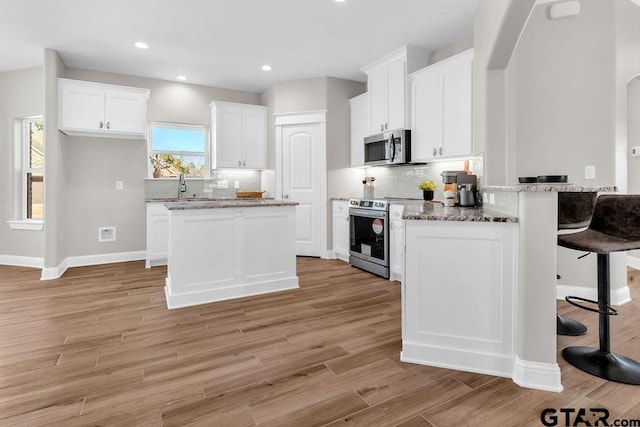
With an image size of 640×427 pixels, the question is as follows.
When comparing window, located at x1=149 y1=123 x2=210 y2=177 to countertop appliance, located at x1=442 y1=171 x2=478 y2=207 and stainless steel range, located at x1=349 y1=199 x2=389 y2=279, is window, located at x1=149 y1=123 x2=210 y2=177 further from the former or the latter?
countertop appliance, located at x1=442 y1=171 x2=478 y2=207

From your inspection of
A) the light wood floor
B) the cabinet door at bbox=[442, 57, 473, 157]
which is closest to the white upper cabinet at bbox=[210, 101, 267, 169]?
the light wood floor

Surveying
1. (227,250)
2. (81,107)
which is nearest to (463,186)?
(227,250)

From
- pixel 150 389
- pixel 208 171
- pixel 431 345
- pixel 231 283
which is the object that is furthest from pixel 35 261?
pixel 431 345

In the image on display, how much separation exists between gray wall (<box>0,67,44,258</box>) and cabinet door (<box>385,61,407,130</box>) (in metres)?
4.89

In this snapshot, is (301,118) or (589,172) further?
(301,118)

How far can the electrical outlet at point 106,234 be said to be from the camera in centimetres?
523

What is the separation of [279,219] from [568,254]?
2.82 metres

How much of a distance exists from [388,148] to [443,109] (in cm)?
86

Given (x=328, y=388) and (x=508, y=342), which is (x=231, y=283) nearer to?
(x=328, y=388)

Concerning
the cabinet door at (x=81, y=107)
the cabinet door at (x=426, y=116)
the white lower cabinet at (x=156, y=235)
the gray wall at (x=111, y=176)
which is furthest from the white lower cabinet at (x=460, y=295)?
the gray wall at (x=111, y=176)

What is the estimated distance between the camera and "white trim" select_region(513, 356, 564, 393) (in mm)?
1867

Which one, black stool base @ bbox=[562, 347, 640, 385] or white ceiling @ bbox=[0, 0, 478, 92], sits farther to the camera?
white ceiling @ bbox=[0, 0, 478, 92]

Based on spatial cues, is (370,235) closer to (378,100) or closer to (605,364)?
(378,100)

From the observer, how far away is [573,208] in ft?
8.57
